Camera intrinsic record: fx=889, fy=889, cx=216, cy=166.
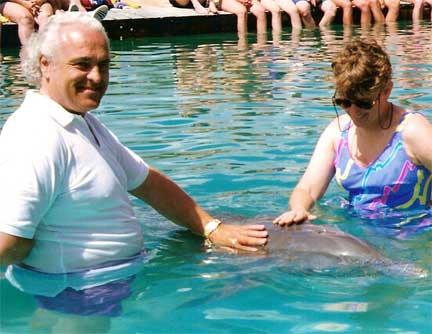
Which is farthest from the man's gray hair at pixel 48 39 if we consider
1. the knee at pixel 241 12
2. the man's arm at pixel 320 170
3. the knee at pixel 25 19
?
the knee at pixel 241 12

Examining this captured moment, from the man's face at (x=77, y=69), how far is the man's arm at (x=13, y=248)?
0.63 m

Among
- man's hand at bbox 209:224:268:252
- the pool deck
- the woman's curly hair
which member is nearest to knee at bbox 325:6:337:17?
the pool deck

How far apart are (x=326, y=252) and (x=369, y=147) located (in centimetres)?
109

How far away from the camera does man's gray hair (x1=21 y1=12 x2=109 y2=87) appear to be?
387 cm

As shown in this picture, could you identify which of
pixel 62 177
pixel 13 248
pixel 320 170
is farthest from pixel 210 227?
pixel 13 248

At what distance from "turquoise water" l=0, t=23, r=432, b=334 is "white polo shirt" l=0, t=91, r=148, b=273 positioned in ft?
0.86

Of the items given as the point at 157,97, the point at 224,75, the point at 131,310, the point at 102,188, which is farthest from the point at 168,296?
the point at 224,75

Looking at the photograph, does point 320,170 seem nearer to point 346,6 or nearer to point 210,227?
point 210,227

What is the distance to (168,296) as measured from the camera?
4191 mm

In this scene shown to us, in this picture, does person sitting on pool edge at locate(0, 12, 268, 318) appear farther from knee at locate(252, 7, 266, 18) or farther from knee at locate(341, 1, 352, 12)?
knee at locate(341, 1, 352, 12)

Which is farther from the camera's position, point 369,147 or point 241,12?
point 241,12

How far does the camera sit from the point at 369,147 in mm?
5242

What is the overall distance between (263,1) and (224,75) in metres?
7.73

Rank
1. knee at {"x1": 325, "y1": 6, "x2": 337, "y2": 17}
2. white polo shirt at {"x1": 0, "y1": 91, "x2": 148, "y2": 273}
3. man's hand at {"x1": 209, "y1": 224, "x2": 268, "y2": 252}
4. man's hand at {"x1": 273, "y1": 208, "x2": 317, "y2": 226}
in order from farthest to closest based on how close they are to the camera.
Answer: knee at {"x1": 325, "y1": 6, "x2": 337, "y2": 17}
man's hand at {"x1": 273, "y1": 208, "x2": 317, "y2": 226}
man's hand at {"x1": 209, "y1": 224, "x2": 268, "y2": 252}
white polo shirt at {"x1": 0, "y1": 91, "x2": 148, "y2": 273}
